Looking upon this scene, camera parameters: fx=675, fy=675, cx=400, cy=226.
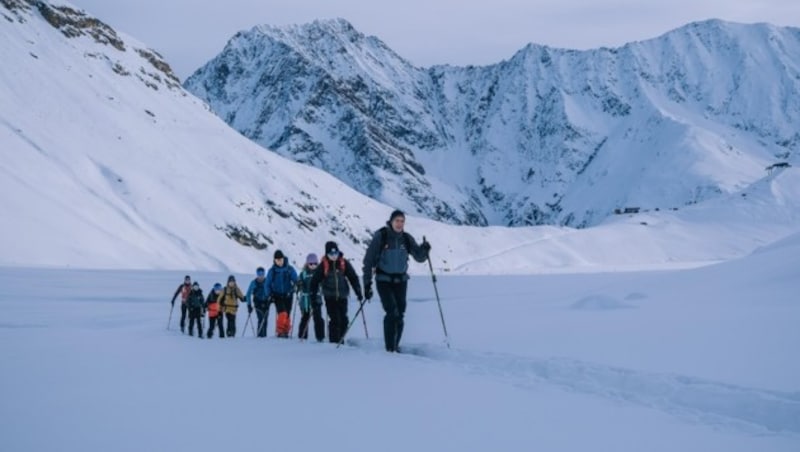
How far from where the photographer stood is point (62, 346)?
11.5 m

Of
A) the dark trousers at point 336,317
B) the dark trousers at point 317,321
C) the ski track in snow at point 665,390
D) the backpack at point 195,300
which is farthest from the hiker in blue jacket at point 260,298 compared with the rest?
the ski track in snow at point 665,390

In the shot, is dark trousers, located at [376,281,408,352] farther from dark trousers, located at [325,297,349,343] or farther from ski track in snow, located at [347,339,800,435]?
dark trousers, located at [325,297,349,343]

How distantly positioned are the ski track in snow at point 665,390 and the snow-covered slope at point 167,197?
41.2 m

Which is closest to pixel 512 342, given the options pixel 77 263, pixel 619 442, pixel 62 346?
pixel 619 442

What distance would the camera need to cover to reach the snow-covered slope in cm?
5416

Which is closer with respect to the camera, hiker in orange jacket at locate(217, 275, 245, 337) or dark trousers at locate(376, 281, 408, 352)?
dark trousers at locate(376, 281, 408, 352)

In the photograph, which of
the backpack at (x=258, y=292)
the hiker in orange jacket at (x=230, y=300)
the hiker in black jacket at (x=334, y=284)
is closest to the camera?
the hiker in black jacket at (x=334, y=284)

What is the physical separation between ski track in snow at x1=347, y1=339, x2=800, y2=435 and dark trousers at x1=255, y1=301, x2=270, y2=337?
810cm

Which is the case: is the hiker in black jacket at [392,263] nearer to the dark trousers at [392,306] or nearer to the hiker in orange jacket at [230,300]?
the dark trousers at [392,306]

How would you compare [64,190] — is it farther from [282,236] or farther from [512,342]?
[512,342]

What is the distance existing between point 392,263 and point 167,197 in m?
64.5

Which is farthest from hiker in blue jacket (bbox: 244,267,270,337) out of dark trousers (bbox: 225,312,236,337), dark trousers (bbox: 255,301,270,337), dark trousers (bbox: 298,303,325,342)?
dark trousers (bbox: 298,303,325,342)

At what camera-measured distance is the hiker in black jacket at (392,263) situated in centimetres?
1053

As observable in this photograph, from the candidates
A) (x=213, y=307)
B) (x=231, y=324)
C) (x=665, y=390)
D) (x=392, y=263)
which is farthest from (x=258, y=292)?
(x=665, y=390)
